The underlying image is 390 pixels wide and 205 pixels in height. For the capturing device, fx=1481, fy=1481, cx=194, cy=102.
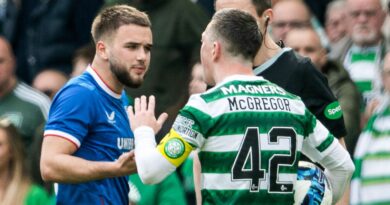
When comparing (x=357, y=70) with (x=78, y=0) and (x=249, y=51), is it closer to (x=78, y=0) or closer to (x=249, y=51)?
(x=78, y=0)

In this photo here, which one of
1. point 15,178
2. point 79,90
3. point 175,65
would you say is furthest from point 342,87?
point 79,90

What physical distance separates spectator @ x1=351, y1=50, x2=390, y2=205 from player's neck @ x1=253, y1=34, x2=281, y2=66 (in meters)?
2.78

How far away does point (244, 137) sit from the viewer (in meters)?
7.24

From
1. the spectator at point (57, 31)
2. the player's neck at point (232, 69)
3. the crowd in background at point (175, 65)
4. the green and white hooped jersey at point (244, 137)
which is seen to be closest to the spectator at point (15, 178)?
the crowd in background at point (175, 65)

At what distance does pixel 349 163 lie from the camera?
25.3ft

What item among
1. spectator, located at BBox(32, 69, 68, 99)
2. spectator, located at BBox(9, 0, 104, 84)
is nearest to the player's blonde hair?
spectator, located at BBox(32, 69, 68, 99)

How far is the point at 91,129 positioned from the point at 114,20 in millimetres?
650

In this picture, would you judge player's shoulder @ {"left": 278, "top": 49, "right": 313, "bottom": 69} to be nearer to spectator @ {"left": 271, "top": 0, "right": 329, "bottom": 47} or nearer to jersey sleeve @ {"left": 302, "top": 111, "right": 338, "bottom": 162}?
jersey sleeve @ {"left": 302, "top": 111, "right": 338, "bottom": 162}

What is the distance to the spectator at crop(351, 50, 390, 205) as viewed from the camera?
10836 millimetres

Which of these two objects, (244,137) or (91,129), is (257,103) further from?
(91,129)

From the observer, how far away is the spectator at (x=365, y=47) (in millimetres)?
12328

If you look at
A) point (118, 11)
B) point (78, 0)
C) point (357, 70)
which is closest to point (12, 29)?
point (78, 0)

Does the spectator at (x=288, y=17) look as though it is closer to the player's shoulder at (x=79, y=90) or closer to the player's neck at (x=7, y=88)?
the player's neck at (x=7, y=88)

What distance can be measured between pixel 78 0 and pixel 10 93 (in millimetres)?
1687
